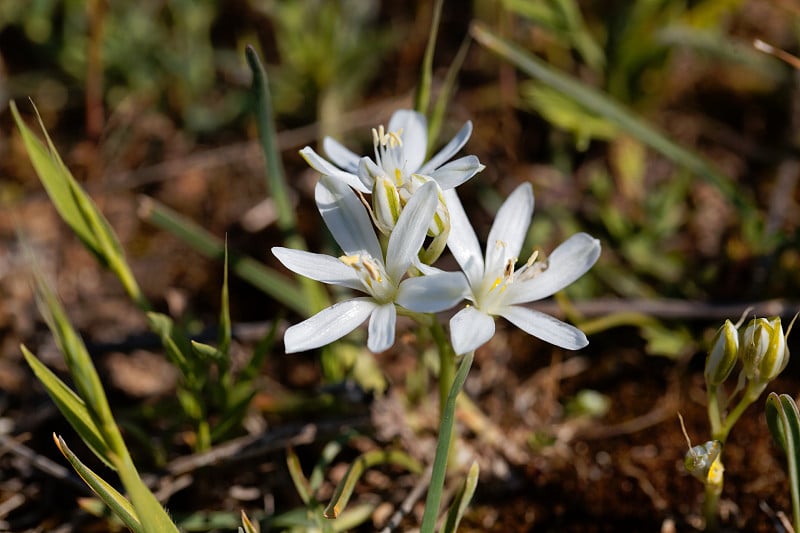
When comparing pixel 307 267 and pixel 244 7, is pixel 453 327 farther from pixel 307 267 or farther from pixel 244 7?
pixel 244 7

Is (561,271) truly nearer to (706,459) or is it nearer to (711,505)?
(706,459)

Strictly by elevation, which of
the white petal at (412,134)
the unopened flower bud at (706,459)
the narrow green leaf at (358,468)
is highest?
the white petal at (412,134)

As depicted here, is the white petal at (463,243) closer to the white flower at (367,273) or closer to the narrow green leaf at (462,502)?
the white flower at (367,273)

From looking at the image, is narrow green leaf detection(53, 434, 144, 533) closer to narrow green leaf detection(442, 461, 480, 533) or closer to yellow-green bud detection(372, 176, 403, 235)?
narrow green leaf detection(442, 461, 480, 533)

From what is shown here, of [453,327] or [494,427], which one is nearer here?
[453,327]

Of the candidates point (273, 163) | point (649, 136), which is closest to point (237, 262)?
point (273, 163)

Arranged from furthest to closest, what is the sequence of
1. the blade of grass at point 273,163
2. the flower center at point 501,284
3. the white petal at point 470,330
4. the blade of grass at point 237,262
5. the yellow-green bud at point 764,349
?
the blade of grass at point 237,262 → the blade of grass at point 273,163 → the flower center at point 501,284 → the yellow-green bud at point 764,349 → the white petal at point 470,330

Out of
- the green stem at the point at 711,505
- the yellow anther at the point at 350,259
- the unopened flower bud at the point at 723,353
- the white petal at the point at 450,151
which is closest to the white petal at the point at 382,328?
the yellow anther at the point at 350,259

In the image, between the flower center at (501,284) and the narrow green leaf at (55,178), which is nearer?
the flower center at (501,284)

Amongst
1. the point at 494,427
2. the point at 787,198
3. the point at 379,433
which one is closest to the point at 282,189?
the point at 379,433
